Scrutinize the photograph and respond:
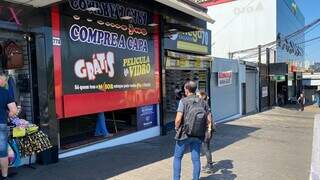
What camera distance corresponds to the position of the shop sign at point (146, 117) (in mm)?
12133

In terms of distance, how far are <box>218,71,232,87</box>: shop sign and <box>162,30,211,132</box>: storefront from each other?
1521mm

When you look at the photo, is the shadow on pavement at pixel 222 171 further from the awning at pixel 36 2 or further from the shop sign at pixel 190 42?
the shop sign at pixel 190 42

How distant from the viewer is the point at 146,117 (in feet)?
41.1

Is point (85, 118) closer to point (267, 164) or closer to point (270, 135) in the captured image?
point (267, 164)

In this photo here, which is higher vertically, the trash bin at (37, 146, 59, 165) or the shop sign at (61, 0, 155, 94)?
the shop sign at (61, 0, 155, 94)

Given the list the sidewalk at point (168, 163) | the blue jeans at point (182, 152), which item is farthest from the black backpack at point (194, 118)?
the sidewalk at point (168, 163)

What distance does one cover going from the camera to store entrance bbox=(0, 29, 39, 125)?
8.09m

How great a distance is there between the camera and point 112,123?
41.1 ft

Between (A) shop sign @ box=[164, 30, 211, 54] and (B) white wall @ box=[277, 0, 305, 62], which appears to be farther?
(B) white wall @ box=[277, 0, 305, 62]

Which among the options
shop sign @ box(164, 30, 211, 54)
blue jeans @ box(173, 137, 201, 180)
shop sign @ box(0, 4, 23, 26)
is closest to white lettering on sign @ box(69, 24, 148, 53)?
shop sign @ box(0, 4, 23, 26)

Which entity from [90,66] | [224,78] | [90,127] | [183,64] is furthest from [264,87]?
[90,66]

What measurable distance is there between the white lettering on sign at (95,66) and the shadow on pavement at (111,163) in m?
1.81

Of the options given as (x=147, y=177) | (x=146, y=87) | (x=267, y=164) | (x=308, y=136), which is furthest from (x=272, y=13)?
(x=147, y=177)

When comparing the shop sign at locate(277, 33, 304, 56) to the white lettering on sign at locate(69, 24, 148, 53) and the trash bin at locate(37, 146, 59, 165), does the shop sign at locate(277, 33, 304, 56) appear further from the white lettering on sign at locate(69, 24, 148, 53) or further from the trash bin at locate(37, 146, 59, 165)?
the trash bin at locate(37, 146, 59, 165)
